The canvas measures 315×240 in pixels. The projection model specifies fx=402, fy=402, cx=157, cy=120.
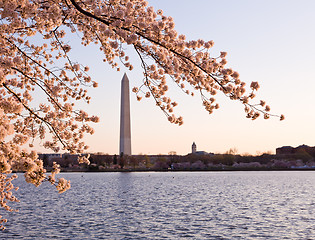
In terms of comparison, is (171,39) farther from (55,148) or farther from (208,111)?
(55,148)

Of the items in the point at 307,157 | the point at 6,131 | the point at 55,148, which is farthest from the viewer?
the point at 307,157

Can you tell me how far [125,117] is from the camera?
112625mm

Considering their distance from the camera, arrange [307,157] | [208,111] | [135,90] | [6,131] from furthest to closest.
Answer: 1. [307,157]
2. [135,90]
3. [208,111]
4. [6,131]

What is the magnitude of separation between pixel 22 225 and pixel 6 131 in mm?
28973

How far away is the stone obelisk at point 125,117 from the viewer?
360 feet

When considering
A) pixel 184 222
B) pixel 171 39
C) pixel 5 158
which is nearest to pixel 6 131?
pixel 5 158

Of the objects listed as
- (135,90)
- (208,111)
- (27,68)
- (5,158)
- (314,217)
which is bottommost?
(314,217)

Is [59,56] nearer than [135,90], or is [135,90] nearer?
[135,90]

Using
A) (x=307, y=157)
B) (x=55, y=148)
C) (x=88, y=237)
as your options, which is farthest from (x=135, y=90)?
(x=307, y=157)

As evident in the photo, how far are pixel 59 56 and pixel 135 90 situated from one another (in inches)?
→ 116

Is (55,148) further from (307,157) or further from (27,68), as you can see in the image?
(307,157)

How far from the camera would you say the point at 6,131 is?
443 cm

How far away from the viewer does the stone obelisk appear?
109625 millimetres

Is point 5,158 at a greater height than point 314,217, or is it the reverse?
point 5,158
